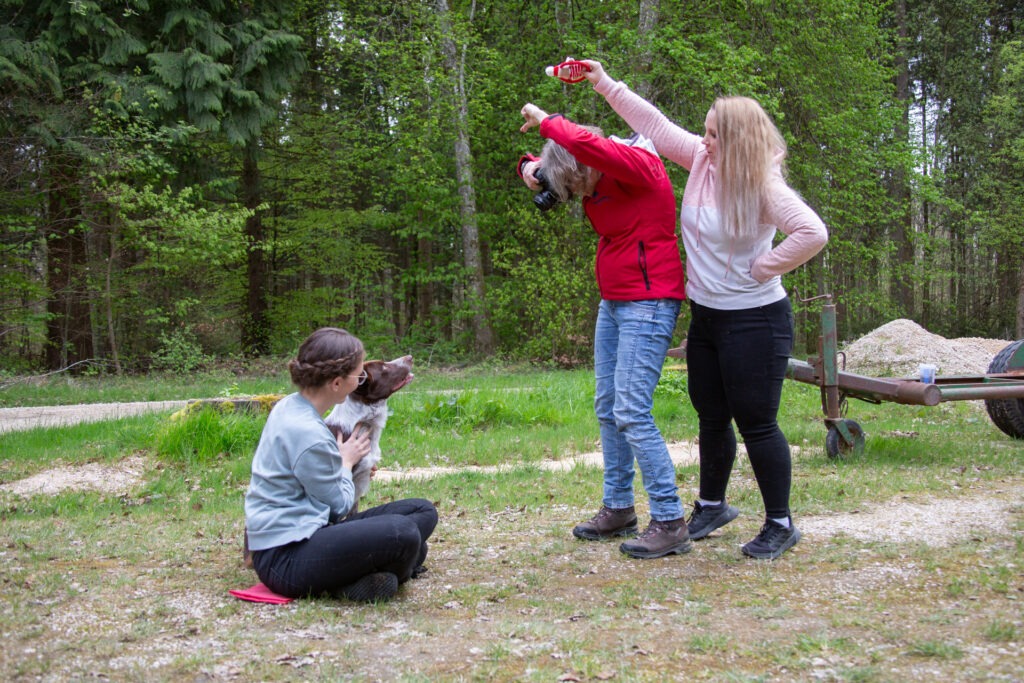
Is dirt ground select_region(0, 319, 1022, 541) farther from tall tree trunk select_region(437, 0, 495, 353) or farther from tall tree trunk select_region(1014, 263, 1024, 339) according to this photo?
tall tree trunk select_region(1014, 263, 1024, 339)

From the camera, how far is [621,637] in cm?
319

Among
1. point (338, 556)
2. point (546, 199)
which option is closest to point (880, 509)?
point (546, 199)

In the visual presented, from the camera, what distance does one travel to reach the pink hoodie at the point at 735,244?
3773 millimetres

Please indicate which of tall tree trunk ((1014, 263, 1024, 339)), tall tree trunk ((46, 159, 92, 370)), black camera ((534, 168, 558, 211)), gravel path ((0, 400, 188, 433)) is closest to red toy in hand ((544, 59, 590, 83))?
A: black camera ((534, 168, 558, 211))

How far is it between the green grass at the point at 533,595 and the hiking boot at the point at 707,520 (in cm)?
8

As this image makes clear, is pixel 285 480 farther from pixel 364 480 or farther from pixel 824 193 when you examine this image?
pixel 824 193

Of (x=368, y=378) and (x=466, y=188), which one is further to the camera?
(x=466, y=188)

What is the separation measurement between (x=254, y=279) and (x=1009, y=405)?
53.1 feet

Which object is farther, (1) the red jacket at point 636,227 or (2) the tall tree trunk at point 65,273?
(2) the tall tree trunk at point 65,273

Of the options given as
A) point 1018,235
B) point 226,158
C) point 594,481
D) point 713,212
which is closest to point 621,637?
point 713,212

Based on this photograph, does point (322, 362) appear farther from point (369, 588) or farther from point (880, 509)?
point (880, 509)

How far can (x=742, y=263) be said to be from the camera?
3.94 meters

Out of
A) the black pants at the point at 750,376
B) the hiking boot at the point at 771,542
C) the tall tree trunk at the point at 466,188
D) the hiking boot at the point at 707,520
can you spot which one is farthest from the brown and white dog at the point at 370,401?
the tall tree trunk at the point at 466,188

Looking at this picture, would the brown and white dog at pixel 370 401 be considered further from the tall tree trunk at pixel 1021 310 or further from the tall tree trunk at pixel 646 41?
the tall tree trunk at pixel 1021 310
